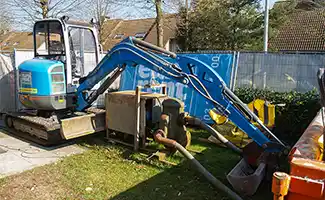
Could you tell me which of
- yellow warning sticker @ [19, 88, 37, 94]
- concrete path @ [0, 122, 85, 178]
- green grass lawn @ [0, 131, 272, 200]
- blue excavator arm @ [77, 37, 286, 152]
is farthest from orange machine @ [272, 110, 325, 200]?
yellow warning sticker @ [19, 88, 37, 94]

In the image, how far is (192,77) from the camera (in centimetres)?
470

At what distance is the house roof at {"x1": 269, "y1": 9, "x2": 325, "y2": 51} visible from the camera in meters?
19.4

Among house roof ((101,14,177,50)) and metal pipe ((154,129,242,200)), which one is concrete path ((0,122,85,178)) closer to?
metal pipe ((154,129,242,200))

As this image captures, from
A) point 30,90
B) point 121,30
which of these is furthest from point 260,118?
point 121,30

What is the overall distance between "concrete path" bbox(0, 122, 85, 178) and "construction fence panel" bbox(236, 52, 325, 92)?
5128mm

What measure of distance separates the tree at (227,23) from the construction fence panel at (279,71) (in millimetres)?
9148

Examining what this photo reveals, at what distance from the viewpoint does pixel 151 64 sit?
16.9 feet

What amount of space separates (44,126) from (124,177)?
2.43m

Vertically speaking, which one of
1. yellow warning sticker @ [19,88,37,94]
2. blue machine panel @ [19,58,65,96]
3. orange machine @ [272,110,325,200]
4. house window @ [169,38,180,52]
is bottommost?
orange machine @ [272,110,325,200]

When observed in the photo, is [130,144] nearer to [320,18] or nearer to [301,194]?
[301,194]

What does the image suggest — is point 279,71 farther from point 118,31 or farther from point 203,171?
point 118,31

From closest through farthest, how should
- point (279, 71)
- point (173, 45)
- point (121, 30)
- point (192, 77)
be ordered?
point (192, 77)
point (279, 71)
point (173, 45)
point (121, 30)

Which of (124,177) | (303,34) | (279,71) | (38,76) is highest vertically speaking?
(303,34)

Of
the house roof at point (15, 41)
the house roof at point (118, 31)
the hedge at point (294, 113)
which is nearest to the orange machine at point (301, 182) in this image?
the hedge at point (294, 113)
